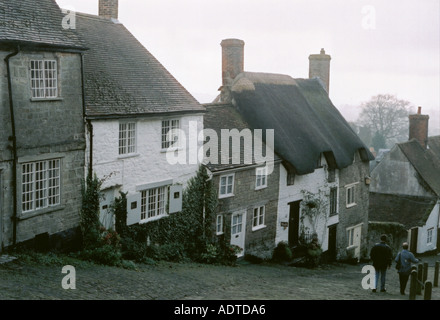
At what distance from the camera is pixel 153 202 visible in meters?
20.6

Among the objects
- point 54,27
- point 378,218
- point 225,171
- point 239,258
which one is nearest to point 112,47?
point 54,27

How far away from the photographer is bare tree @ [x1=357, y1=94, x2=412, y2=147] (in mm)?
76312

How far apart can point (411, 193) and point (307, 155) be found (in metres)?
14.3

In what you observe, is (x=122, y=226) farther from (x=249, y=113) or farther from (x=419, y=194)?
(x=419, y=194)

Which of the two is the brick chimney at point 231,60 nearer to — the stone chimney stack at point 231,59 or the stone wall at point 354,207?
the stone chimney stack at point 231,59

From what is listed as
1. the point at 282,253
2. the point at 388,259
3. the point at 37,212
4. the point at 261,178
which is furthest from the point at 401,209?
the point at 37,212

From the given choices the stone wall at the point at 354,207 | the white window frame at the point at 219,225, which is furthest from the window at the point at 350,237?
the white window frame at the point at 219,225

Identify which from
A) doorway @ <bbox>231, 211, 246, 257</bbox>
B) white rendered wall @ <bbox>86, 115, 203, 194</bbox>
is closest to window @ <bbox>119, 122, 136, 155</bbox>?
white rendered wall @ <bbox>86, 115, 203, 194</bbox>

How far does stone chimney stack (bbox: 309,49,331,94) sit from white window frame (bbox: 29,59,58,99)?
2170 cm

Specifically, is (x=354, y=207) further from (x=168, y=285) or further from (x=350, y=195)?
(x=168, y=285)

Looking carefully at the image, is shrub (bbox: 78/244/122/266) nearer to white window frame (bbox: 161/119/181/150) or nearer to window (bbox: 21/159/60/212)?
window (bbox: 21/159/60/212)
